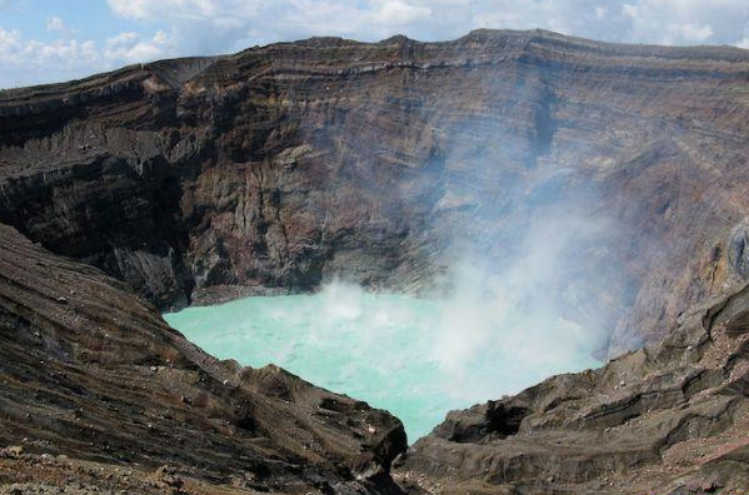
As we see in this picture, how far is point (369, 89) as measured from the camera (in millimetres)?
54406

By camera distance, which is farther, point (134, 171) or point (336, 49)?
point (336, 49)

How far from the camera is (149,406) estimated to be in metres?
21.3

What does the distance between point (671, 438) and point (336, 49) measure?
4139 cm

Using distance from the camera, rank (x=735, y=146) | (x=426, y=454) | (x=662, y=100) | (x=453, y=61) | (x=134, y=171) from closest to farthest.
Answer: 1. (x=426, y=454)
2. (x=735, y=146)
3. (x=662, y=100)
4. (x=134, y=171)
5. (x=453, y=61)

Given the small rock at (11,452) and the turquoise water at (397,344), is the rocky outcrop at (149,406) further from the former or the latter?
the turquoise water at (397,344)

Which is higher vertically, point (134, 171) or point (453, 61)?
point (453, 61)

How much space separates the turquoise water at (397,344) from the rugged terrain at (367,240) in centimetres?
221

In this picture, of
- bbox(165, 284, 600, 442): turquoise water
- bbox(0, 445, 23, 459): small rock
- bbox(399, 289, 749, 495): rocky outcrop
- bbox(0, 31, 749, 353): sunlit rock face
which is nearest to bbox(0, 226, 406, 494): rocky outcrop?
bbox(0, 445, 23, 459): small rock

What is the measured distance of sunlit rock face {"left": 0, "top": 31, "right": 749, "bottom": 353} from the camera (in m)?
43.7

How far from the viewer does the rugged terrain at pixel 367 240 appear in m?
20.3

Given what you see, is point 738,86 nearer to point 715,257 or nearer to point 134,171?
point 715,257

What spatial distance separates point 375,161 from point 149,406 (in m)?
33.7

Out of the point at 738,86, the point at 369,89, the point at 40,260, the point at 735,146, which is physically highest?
the point at 369,89

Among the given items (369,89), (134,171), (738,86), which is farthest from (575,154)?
(134,171)
